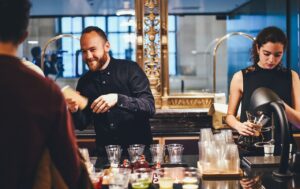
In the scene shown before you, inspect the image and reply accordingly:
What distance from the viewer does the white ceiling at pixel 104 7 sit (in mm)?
9625

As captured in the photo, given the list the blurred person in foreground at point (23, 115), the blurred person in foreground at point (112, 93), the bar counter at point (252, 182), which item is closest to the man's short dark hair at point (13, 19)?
the blurred person in foreground at point (23, 115)

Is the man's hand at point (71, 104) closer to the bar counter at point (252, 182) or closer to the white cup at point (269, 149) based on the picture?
the bar counter at point (252, 182)

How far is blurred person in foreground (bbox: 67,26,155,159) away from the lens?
3080 millimetres

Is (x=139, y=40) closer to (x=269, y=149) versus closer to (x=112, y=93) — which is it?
(x=112, y=93)

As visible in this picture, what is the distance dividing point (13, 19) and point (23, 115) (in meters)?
0.28

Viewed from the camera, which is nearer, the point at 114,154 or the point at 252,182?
the point at 252,182

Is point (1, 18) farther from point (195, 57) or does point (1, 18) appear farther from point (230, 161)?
point (195, 57)

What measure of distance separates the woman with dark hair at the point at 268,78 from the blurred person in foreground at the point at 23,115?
171cm

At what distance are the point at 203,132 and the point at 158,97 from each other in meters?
2.04

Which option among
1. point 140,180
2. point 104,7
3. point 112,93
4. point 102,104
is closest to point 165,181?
point 140,180

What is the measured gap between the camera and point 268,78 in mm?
3146

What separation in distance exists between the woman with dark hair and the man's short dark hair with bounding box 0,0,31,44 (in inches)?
70.8

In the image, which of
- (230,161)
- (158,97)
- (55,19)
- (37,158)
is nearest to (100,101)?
(230,161)

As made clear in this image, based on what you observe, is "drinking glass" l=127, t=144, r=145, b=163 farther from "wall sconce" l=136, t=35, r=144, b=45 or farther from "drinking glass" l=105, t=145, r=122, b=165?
"wall sconce" l=136, t=35, r=144, b=45
